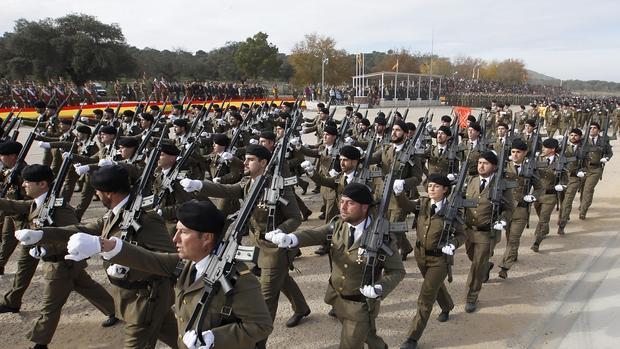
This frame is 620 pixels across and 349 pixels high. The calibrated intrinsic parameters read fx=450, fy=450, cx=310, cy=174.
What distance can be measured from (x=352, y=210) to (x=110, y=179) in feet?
6.82

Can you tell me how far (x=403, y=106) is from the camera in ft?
133

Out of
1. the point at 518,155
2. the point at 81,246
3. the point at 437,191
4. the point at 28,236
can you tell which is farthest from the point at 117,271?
the point at 518,155

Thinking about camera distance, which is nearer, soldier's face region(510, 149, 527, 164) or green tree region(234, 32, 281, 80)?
soldier's face region(510, 149, 527, 164)

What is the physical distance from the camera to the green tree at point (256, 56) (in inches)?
2009

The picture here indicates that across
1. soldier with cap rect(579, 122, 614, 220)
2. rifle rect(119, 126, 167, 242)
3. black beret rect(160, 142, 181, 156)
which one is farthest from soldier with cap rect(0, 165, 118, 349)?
soldier with cap rect(579, 122, 614, 220)

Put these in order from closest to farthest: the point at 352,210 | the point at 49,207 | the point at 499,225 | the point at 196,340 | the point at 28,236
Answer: the point at 196,340, the point at 28,236, the point at 352,210, the point at 49,207, the point at 499,225

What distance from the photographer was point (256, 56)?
5131 cm

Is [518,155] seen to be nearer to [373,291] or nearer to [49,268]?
[373,291]

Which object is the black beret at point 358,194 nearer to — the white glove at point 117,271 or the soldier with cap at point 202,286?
the soldier with cap at point 202,286

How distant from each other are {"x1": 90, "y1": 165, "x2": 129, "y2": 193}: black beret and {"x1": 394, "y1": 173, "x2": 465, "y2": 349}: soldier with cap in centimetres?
299

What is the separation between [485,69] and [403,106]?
71.1m

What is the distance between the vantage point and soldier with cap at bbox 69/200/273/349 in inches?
103

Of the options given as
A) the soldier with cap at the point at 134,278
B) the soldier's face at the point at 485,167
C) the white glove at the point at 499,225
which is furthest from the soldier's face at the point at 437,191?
the soldier with cap at the point at 134,278

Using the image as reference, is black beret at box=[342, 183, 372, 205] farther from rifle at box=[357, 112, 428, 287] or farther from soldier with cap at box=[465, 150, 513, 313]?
soldier with cap at box=[465, 150, 513, 313]
